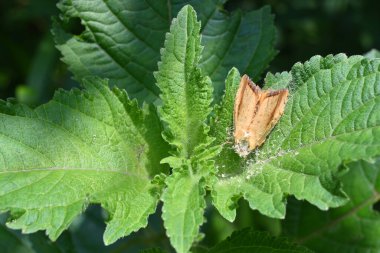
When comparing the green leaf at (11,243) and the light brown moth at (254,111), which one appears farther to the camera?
the green leaf at (11,243)

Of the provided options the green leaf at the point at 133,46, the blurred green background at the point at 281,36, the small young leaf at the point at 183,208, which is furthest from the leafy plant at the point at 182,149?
the blurred green background at the point at 281,36

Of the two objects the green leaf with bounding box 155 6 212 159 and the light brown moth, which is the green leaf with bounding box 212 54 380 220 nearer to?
the light brown moth

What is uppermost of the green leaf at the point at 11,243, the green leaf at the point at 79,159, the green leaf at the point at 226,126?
the green leaf at the point at 226,126

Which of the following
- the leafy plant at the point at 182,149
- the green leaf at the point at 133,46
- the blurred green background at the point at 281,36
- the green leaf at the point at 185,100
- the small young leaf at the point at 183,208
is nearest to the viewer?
the small young leaf at the point at 183,208

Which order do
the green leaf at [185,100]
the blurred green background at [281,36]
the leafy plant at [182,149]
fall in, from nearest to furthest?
the leafy plant at [182,149], the green leaf at [185,100], the blurred green background at [281,36]

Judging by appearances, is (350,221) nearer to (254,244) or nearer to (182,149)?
(254,244)

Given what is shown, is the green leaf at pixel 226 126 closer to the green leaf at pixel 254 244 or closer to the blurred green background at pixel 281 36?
the green leaf at pixel 254 244
